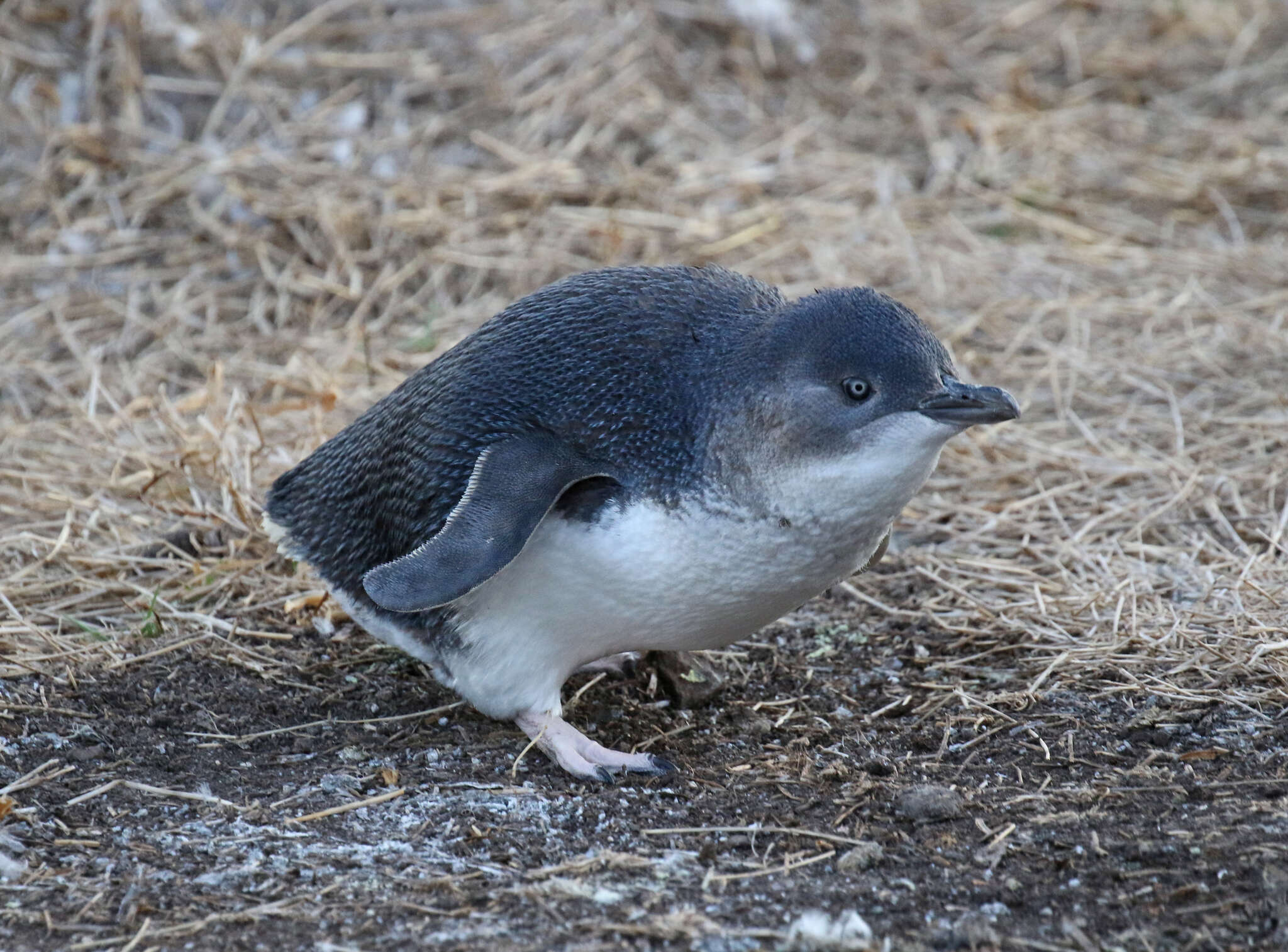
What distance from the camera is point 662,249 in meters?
6.42

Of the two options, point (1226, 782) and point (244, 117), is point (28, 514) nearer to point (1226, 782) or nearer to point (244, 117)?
point (244, 117)

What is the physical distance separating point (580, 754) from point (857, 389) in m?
1.05

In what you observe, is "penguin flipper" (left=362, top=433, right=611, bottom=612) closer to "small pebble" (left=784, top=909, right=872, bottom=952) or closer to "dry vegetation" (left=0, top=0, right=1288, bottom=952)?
"dry vegetation" (left=0, top=0, right=1288, bottom=952)

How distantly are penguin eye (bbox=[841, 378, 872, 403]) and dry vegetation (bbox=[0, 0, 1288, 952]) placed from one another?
835 millimetres

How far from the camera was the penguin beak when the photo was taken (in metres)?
2.96

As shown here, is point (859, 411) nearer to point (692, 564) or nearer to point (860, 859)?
point (692, 564)

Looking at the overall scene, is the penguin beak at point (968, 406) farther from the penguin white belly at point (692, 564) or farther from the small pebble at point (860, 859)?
the small pebble at point (860, 859)

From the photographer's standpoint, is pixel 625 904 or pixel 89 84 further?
pixel 89 84

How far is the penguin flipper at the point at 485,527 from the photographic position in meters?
3.06

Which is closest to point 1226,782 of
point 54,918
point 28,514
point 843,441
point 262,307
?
point 843,441

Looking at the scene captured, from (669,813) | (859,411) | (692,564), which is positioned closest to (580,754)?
(669,813)

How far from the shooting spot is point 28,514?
15.5 ft

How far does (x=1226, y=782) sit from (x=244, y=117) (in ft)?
17.7

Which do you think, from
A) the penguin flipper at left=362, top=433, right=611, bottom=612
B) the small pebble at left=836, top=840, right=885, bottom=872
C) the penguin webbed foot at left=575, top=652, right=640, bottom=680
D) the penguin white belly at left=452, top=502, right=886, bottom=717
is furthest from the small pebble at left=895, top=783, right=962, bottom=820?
the penguin webbed foot at left=575, top=652, right=640, bottom=680
